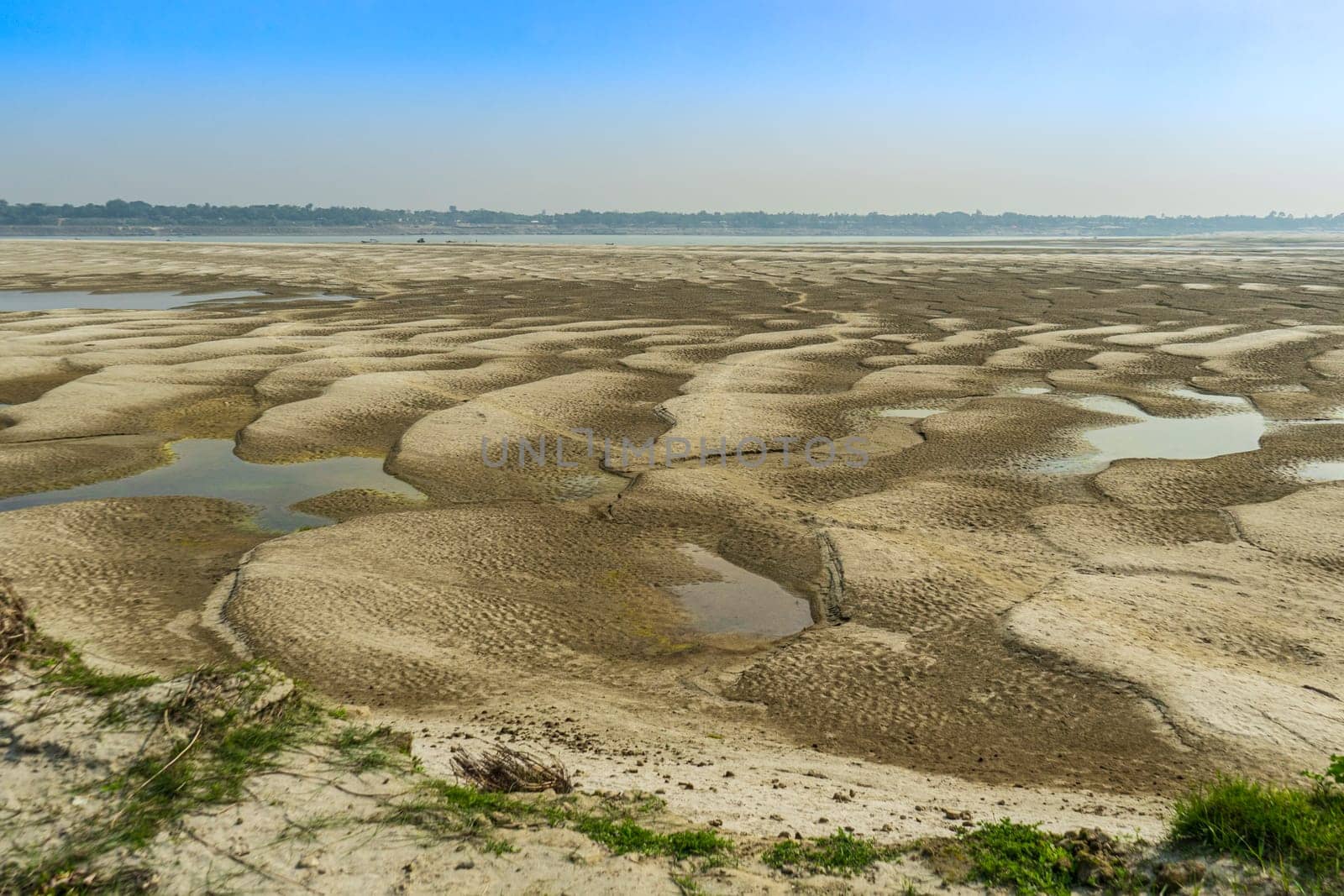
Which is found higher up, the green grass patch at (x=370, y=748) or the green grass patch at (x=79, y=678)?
the green grass patch at (x=79, y=678)

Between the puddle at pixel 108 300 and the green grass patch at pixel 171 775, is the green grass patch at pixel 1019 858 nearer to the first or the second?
the green grass patch at pixel 171 775

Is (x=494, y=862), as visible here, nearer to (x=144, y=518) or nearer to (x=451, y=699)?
(x=451, y=699)

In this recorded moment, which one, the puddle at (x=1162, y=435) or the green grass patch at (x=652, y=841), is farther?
the puddle at (x=1162, y=435)

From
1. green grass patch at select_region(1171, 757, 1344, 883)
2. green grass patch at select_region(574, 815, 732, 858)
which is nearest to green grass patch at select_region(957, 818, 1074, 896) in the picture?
green grass patch at select_region(1171, 757, 1344, 883)

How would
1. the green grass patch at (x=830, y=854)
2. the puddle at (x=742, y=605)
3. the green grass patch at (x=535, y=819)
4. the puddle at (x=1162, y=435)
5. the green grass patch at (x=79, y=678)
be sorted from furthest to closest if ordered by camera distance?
the puddle at (x=1162, y=435) → the puddle at (x=742, y=605) → the green grass patch at (x=79, y=678) → the green grass patch at (x=535, y=819) → the green grass patch at (x=830, y=854)

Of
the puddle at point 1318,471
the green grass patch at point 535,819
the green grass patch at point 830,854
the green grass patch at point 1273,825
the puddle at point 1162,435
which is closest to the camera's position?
the green grass patch at point 1273,825

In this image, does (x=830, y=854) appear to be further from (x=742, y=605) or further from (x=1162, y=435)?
(x=1162, y=435)

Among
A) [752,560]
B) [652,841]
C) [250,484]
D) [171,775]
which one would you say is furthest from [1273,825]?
[250,484]
